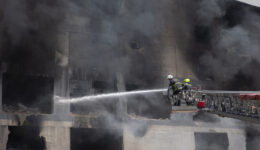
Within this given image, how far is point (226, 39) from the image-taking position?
17.0 metres

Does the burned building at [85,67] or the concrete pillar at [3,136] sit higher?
the burned building at [85,67]

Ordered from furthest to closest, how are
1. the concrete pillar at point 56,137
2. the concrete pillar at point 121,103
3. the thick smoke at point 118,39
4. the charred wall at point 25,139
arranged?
the concrete pillar at point 121,103 < the thick smoke at point 118,39 < the concrete pillar at point 56,137 < the charred wall at point 25,139

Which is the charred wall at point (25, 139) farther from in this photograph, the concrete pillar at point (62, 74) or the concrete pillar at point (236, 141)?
the concrete pillar at point (236, 141)

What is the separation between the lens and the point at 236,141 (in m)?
15.6

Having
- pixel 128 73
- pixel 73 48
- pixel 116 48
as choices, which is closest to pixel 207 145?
pixel 128 73

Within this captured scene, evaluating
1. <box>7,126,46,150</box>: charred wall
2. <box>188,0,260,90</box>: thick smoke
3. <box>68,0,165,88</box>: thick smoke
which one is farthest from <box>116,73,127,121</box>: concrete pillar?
<box>188,0,260,90</box>: thick smoke

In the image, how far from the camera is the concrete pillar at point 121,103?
1309cm

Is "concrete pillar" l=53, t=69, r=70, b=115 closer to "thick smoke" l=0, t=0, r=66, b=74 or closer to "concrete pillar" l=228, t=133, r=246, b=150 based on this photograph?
"thick smoke" l=0, t=0, r=66, b=74

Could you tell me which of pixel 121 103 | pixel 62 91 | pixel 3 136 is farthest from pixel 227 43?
pixel 3 136

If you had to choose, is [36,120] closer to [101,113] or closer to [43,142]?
[43,142]

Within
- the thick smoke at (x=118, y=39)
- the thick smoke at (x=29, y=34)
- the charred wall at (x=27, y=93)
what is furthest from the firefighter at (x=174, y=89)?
the thick smoke at (x=29, y=34)

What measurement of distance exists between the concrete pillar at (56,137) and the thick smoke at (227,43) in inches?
284

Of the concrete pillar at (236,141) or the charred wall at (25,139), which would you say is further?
the concrete pillar at (236,141)

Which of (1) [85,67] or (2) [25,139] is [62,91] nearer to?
(1) [85,67]
